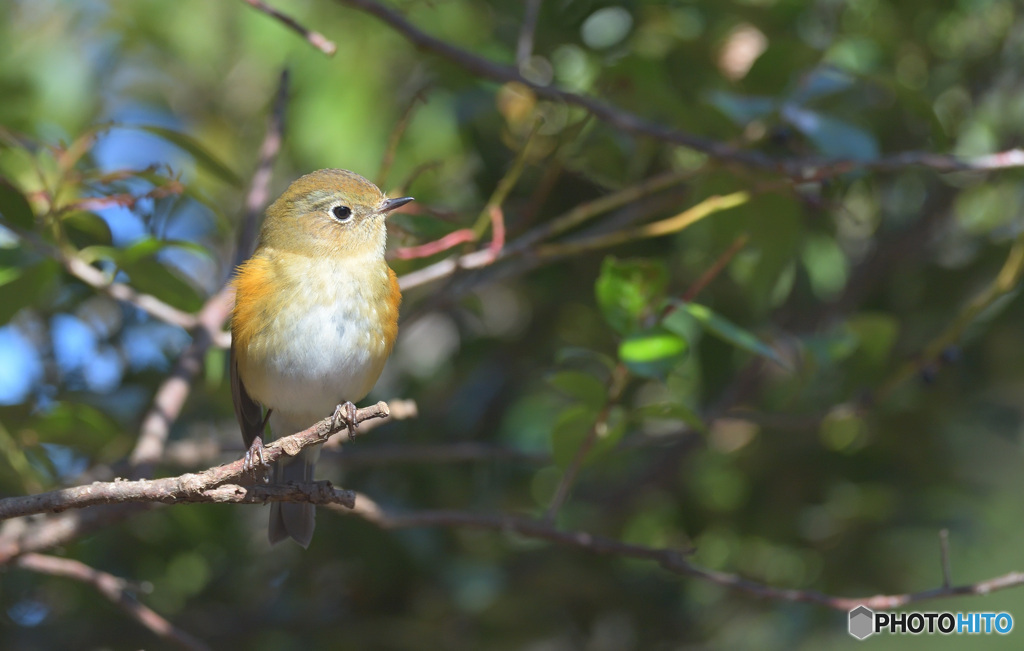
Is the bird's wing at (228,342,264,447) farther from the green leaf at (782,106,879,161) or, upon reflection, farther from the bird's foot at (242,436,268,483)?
the green leaf at (782,106,879,161)

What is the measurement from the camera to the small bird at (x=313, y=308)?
10.4ft

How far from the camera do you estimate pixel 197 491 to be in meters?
2.11

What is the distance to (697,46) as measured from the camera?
4020mm

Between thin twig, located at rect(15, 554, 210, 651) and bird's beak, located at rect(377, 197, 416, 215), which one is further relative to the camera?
bird's beak, located at rect(377, 197, 416, 215)

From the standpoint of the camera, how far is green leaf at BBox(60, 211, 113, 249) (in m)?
3.34

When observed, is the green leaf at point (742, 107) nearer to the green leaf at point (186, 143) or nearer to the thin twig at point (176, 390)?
the green leaf at point (186, 143)

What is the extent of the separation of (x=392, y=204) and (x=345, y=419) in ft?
3.92

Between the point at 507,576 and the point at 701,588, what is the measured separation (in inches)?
34.4

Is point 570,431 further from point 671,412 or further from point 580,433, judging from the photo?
point 671,412

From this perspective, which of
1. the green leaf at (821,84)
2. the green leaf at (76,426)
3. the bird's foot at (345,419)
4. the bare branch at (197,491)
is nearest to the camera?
the bare branch at (197,491)

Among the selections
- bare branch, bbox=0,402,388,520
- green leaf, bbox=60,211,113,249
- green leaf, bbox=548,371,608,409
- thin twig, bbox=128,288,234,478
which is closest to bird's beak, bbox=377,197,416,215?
thin twig, bbox=128,288,234,478

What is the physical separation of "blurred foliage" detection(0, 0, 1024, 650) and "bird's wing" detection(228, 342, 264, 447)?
15 centimetres

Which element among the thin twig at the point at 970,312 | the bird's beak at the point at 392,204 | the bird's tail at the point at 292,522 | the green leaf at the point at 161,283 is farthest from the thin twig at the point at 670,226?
the green leaf at the point at 161,283

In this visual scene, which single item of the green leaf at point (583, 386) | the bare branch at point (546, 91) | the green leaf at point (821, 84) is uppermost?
the green leaf at point (821, 84)
